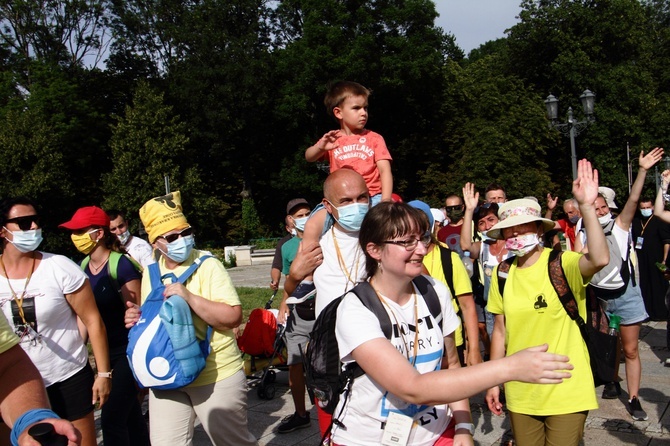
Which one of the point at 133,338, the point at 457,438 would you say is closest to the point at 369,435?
the point at 457,438

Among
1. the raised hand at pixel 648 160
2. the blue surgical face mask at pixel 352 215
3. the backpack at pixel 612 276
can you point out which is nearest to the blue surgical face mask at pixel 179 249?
the blue surgical face mask at pixel 352 215

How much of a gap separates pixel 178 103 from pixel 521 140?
22.0 meters

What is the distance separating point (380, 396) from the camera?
2.77 m

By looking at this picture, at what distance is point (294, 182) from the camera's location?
39719 millimetres

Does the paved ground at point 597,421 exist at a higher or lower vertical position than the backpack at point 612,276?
lower

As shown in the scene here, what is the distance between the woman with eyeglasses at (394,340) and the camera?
2645 mm

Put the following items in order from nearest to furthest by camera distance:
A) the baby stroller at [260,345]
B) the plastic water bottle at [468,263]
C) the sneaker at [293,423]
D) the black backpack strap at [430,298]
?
the black backpack strap at [430,298]
the sneaker at [293,423]
the plastic water bottle at [468,263]
the baby stroller at [260,345]

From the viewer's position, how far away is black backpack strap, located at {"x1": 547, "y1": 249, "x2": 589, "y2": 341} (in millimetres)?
3963

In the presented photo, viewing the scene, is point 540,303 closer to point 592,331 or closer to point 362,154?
point 592,331

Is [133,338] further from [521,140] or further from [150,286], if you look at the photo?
[521,140]

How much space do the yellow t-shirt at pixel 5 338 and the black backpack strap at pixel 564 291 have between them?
→ 3034 mm

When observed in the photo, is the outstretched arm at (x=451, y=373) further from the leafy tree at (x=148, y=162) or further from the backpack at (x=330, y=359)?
the leafy tree at (x=148, y=162)

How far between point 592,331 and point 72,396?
3.38 meters

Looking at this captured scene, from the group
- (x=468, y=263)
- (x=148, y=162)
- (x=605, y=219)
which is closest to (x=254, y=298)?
(x=468, y=263)
